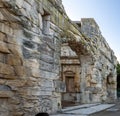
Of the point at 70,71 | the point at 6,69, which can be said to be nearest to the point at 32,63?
the point at 6,69

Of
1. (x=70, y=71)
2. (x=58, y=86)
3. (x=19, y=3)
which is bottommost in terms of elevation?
(x=58, y=86)

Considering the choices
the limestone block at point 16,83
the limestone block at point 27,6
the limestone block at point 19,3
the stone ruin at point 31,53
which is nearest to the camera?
the stone ruin at point 31,53

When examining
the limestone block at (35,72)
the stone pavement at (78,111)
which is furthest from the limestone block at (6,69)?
the stone pavement at (78,111)

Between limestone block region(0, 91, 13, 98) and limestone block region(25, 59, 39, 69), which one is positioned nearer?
limestone block region(0, 91, 13, 98)

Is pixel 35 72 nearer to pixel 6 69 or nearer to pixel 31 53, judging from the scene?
pixel 31 53

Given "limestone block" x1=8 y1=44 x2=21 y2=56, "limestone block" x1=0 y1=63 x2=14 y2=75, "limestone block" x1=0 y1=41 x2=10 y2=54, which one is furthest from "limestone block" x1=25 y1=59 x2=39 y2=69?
"limestone block" x1=0 y1=41 x2=10 y2=54

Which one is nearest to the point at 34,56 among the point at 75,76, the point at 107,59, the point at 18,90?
the point at 18,90

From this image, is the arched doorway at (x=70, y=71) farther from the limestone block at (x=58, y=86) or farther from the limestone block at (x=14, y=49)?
the limestone block at (x=14, y=49)

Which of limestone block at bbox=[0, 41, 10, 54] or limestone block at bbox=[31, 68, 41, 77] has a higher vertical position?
limestone block at bbox=[0, 41, 10, 54]

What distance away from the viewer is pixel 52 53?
9.95m

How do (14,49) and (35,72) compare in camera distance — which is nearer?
(14,49)

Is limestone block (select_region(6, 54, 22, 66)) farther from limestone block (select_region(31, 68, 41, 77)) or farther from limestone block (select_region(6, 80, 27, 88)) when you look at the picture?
limestone block (select_region(31, 68, 41, 77))

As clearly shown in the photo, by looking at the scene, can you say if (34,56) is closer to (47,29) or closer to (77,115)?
(47,29)

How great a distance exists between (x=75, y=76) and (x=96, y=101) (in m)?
3.17
